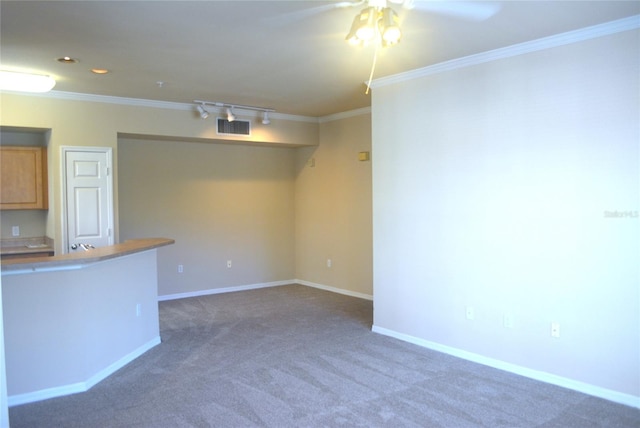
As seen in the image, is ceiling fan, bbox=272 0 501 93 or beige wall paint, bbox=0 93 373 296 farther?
beige wall paint, bbox=0 93 373 296

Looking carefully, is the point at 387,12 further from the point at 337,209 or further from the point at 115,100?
the point at 337,209

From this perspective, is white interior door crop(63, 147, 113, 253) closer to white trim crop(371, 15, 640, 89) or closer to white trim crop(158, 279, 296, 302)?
white trim crop(158, 279, 296, 302)

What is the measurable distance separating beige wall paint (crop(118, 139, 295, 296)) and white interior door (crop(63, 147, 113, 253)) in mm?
721

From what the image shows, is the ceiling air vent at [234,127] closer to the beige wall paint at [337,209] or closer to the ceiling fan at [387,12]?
the beige wall paint at [337,209]

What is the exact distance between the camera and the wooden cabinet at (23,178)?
17.6 feet

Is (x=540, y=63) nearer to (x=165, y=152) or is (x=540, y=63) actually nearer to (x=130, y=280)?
(x=130, y=280)

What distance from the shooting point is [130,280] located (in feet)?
14.1

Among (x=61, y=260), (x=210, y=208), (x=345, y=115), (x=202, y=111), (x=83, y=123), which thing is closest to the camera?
(x=61, y=260)

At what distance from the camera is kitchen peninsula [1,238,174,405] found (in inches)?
133

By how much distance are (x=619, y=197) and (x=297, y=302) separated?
4.24 m

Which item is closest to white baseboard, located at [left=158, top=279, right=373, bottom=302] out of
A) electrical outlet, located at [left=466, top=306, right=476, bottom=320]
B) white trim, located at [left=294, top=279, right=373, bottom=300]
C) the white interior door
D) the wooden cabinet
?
white trim, located at [left=294, top=279, right=373, bottom=300]

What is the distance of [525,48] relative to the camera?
3754mm

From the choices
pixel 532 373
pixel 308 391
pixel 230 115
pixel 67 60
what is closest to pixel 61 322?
pixel 308 391

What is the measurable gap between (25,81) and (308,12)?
304cm
